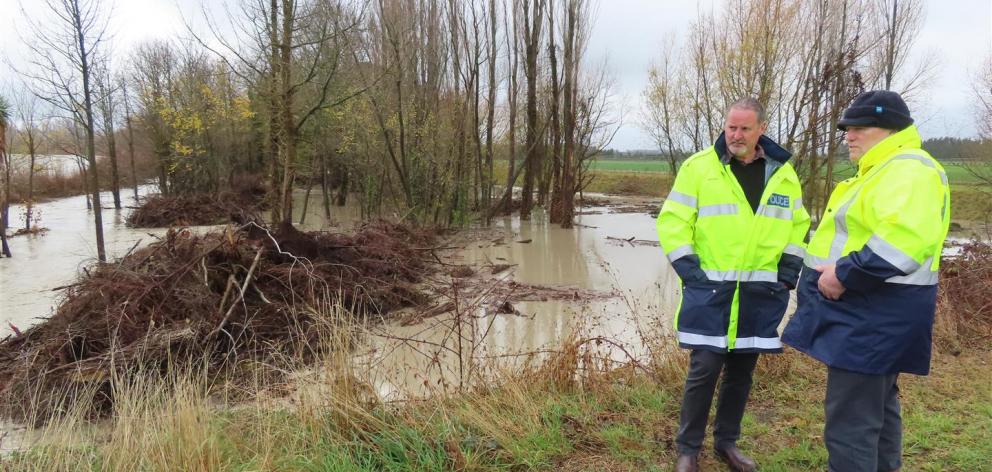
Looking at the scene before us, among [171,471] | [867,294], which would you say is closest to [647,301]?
[867,294]

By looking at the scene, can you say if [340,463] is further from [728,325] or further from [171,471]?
[728,325]

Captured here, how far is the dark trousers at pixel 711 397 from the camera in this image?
2566 millimetres

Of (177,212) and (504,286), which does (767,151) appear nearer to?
(504,286)

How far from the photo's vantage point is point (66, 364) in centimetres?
472

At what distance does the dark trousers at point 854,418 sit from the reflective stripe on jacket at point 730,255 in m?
0.39

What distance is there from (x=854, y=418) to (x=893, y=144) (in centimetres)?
109

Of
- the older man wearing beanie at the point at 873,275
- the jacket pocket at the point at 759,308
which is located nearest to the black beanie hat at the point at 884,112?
the older man wearing beanie at the point at 873,275

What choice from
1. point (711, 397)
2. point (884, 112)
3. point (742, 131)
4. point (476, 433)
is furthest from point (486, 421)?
point (884, 112)

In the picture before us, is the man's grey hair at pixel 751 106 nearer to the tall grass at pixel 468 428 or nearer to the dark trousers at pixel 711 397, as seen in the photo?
the dark trousers at pixel 711 397

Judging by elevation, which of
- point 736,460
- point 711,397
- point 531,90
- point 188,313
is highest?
point 531,90

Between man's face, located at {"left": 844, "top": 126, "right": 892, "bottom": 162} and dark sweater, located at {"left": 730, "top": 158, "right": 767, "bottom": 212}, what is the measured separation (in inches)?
16.4

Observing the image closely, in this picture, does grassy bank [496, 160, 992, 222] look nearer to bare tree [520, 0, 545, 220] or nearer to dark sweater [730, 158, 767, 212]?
bare tree [520, 0, 545, 220]

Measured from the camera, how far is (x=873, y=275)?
1.98 meters

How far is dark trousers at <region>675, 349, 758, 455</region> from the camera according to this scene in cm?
257
